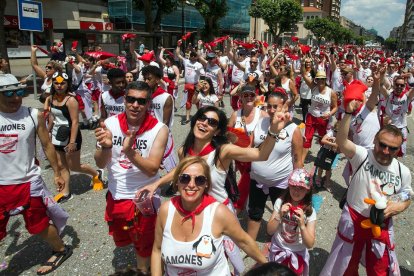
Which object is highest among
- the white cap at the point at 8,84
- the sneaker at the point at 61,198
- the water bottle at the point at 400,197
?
the white cap at the point at 8,84

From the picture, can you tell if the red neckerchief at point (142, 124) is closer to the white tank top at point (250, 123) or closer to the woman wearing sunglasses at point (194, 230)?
the woman wearing sunglasses at point (194, 230)

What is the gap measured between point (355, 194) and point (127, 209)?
2028mm

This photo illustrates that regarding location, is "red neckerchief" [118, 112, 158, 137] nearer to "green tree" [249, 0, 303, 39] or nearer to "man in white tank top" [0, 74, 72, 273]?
"man in white tank top" [0, 74, 72, 273]

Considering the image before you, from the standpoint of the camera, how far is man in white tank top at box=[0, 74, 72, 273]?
305 centimetres

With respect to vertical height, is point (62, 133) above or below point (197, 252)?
above

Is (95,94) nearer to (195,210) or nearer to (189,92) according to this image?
(189,92)

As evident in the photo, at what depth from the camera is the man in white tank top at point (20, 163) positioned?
305 cm

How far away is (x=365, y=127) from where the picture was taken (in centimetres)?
461

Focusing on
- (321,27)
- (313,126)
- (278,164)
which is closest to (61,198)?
(278,164)

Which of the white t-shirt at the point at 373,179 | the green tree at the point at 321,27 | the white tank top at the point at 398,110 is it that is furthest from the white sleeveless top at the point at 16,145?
the green tree at the point at 321,27

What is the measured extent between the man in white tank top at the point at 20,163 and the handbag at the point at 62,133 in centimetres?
152

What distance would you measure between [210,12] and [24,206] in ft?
114

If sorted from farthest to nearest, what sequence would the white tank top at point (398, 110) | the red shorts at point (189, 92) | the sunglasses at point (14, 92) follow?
1. the red shorts at point (189, 92)
2. the white tank top at point (398, 110)
3. the sunglasses at point (14, 92)

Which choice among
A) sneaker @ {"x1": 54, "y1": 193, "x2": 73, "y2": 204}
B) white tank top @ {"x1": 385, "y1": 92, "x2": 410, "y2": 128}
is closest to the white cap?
sneaker @ {"x1": 54, "y1": 193, "x2": 73, "y2": 204}
